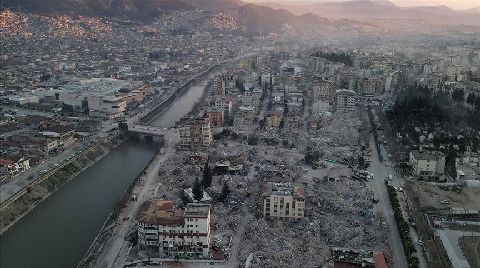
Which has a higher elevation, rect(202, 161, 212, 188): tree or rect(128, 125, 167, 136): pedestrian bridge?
rect(202, 161, 212, 188): tree

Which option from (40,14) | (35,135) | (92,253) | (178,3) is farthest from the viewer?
A: (178,3)

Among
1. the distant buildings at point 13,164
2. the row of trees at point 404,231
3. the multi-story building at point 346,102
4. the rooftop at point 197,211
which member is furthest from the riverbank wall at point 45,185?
the multi-story building at point 346,102

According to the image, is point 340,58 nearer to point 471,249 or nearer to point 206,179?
point 206,179

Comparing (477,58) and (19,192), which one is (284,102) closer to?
(19,192)

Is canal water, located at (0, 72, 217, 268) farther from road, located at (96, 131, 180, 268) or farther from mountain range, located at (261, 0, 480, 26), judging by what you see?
mountain range, located at (261, 0, 480, 26)

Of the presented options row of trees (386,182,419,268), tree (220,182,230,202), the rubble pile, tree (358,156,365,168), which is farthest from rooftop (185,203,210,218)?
tree (358,156,365,168)

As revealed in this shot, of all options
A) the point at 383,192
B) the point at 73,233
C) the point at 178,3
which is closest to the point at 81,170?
the point at 73,233

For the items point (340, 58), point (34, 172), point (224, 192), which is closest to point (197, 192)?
point (224, 192)
